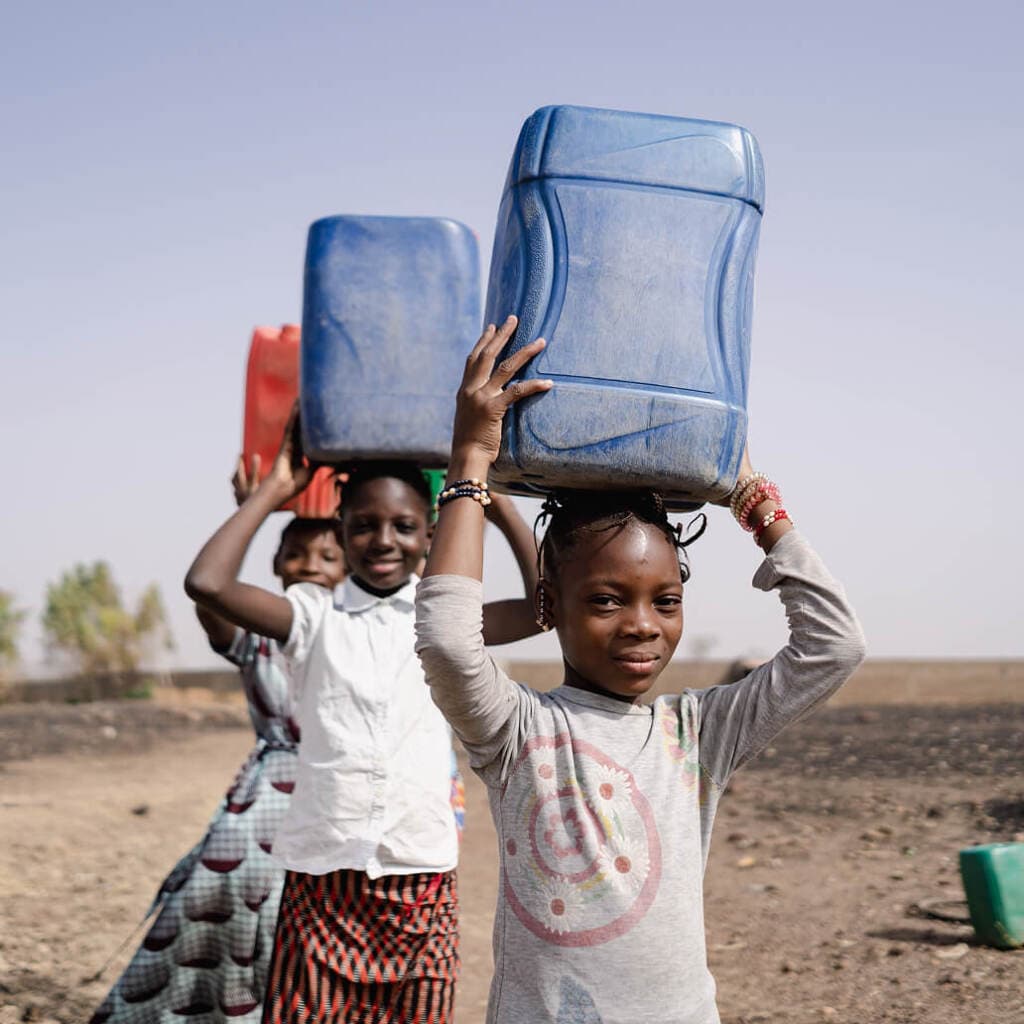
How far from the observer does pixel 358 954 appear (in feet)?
9.30

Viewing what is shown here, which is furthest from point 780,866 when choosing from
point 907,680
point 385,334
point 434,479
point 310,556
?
point 907,680

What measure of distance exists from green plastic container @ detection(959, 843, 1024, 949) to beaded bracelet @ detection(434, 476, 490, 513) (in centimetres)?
326

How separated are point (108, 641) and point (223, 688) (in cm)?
281

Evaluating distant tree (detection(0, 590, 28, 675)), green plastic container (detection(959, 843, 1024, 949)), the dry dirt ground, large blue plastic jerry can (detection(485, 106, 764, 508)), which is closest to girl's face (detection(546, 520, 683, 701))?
large blue plastic jerry can (detection(485, 106, 764, 508))

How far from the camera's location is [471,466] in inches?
72.8

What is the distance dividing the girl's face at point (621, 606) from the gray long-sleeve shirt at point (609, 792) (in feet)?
0.27

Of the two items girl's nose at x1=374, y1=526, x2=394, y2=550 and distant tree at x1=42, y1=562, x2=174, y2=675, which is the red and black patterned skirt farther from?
distant tree at x1=42, y1=562, x2=174, y2=675

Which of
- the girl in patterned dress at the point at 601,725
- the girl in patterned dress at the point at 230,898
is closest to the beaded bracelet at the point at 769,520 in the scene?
the girl in patterned dress at the point at 601,725

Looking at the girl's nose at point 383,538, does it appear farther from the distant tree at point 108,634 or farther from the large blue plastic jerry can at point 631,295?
the distant tree at point 108,634

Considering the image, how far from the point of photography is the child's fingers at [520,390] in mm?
1871

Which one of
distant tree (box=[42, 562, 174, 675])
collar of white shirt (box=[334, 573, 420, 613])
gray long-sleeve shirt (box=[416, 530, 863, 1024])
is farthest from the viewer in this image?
distant tree (box=[42, 562, 174, 675])

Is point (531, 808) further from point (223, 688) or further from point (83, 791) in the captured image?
point (223, 688)

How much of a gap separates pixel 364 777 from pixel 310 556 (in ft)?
4.40

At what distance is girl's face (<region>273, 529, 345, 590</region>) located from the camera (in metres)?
4.12
